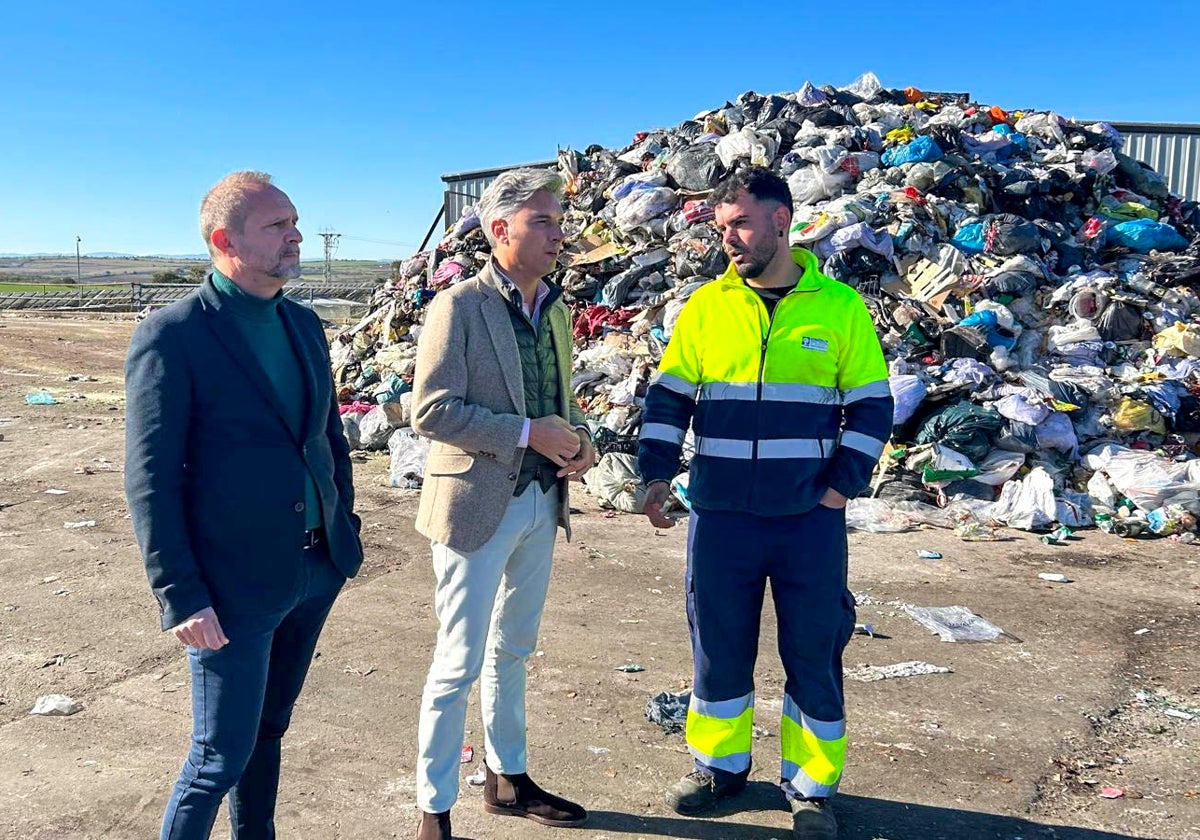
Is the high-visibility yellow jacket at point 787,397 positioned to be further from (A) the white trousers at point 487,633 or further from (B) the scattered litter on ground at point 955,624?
(B) the scattered litter on ground at point 955,624

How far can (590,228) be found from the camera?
10.6m

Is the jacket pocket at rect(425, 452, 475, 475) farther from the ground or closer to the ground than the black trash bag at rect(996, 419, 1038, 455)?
farther from the ground

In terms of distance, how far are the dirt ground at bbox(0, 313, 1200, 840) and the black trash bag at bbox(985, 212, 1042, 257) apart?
336 centimetres

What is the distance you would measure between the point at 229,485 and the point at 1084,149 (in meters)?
11.5

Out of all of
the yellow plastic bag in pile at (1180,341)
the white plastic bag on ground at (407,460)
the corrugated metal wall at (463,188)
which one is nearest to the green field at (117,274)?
the corrugated metal wall at (463,188)

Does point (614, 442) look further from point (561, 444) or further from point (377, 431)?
point (561, 444)

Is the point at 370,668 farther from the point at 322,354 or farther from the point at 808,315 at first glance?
the point at 808,315

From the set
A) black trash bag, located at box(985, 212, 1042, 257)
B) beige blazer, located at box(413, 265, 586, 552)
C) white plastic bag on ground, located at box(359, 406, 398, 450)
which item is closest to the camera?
beige blazer, located at box(413, 265, 586, 552)

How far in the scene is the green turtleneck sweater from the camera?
2182mm

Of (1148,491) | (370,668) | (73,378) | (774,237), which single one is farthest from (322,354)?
(73,378)

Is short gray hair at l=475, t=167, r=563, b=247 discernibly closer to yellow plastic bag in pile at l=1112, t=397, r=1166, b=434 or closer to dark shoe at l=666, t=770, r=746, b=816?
dark shoe at l=666, t=770, r=746, b=816

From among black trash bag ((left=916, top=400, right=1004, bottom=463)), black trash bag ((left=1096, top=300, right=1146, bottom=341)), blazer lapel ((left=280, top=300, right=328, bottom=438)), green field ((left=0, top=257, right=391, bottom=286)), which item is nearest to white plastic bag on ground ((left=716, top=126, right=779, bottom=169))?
black trash bag ((left=1096, top=300, right=1146, bottom=341))

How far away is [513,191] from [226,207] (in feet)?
2.85

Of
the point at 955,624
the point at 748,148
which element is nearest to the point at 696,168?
the point at 748,148
